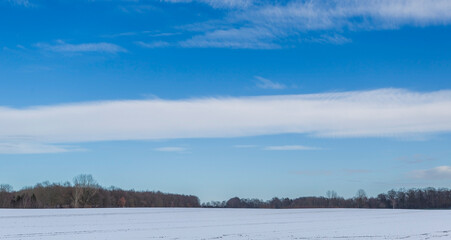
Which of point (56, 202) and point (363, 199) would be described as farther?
point (363, 199)

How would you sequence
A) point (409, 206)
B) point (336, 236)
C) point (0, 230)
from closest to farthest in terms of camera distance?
point (336, 236) → point (0, 230) → point (409, 206)

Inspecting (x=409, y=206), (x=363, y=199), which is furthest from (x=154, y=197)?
(x=409, y=206)

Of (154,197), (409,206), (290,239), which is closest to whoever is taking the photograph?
(290,239)

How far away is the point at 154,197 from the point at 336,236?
11844 centimetres

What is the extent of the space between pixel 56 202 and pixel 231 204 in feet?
183

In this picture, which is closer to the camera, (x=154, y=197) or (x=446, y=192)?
(x=154, y=197)

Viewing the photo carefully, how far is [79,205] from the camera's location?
362 ft

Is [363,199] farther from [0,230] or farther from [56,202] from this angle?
[0,230]

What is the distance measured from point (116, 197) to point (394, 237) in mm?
110750

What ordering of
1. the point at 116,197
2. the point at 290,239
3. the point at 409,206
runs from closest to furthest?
the point at 290,239 < the point at 116,197 < the point at 409,206

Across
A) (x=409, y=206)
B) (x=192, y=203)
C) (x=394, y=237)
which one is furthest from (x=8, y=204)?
(x=409, y=206)

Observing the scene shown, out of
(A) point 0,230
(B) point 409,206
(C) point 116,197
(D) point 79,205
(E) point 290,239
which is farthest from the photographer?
(B) point 409,206

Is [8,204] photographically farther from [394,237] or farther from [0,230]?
[394,237]

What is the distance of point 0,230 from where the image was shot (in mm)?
34688
